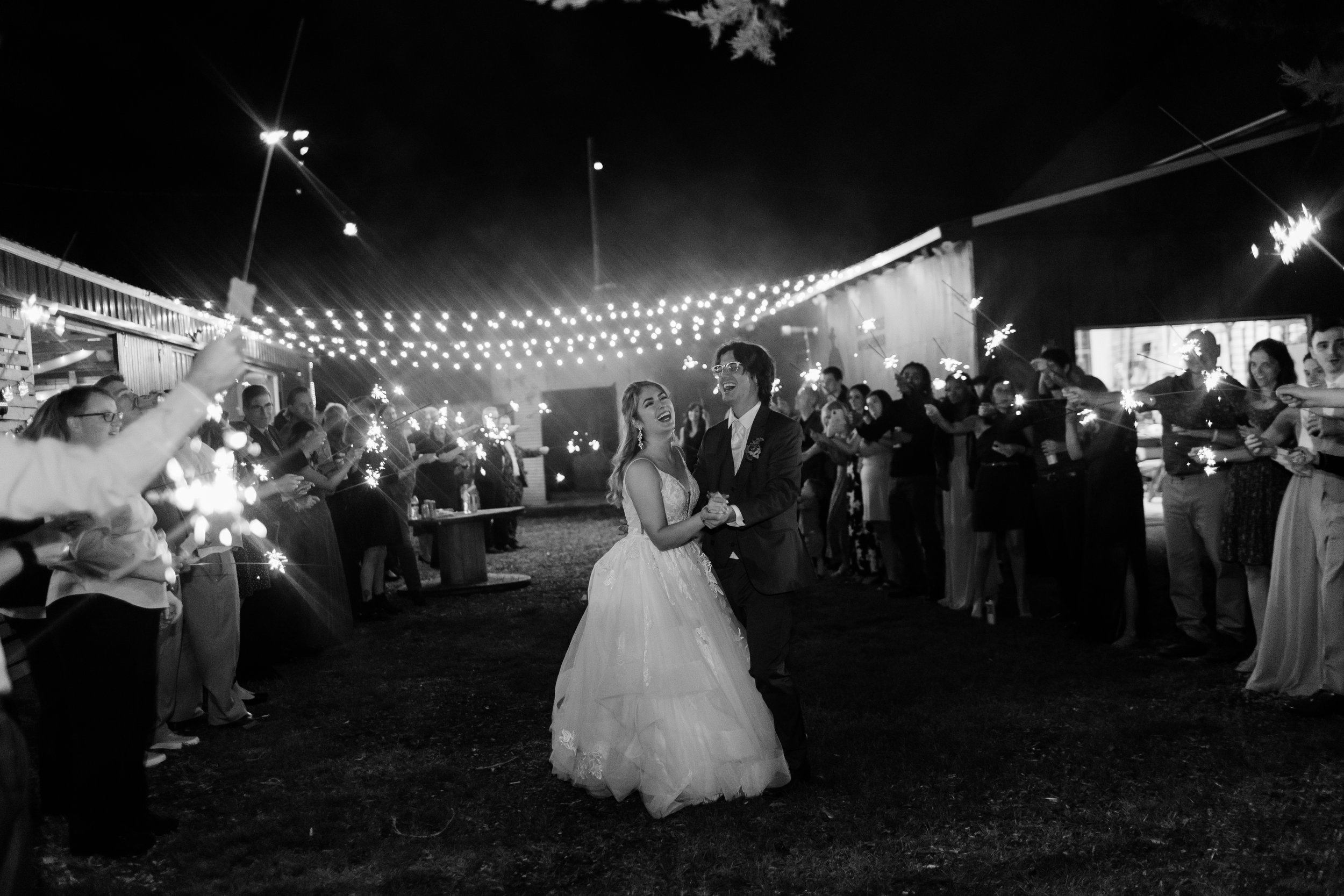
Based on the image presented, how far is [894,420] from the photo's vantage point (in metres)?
9.05

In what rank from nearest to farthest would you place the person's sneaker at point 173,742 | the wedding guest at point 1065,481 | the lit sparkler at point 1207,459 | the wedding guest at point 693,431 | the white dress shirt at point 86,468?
the white dress shirt at point 86,468 < the person's sneaker at point 173,742 < the lit sparkler at point 1207,459 < the wedding guest at point 1065,481 < the wedding guest at point 693,431

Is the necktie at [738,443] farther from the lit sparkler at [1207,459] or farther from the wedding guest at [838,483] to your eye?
the wedding guest at [838,483]

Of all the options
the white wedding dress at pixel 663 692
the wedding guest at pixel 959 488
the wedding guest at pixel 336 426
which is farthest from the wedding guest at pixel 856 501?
the white wedding dress at pixel 663 692

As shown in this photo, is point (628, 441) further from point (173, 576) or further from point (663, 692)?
point (173, 576)

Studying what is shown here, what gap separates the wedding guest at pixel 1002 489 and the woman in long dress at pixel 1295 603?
7.22 ft

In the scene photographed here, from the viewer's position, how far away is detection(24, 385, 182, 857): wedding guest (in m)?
3.90

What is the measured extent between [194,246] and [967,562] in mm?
13967

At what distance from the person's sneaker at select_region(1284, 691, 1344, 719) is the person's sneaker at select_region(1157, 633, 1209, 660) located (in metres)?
1.29

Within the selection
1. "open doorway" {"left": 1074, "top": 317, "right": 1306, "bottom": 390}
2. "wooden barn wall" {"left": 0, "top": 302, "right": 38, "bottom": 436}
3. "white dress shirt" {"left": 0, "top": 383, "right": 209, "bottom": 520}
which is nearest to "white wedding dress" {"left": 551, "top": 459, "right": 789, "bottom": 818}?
"white dress shirt" {"left": 0, "top": 383, "right": 209, "bottom": 520}

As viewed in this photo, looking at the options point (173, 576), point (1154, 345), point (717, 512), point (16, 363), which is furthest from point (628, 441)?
point (1154, 345)

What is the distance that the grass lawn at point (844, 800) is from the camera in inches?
139

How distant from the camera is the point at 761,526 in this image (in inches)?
172

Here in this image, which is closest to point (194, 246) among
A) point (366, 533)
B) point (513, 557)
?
point (513, 557)

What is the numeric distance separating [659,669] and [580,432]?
21.1 meters
